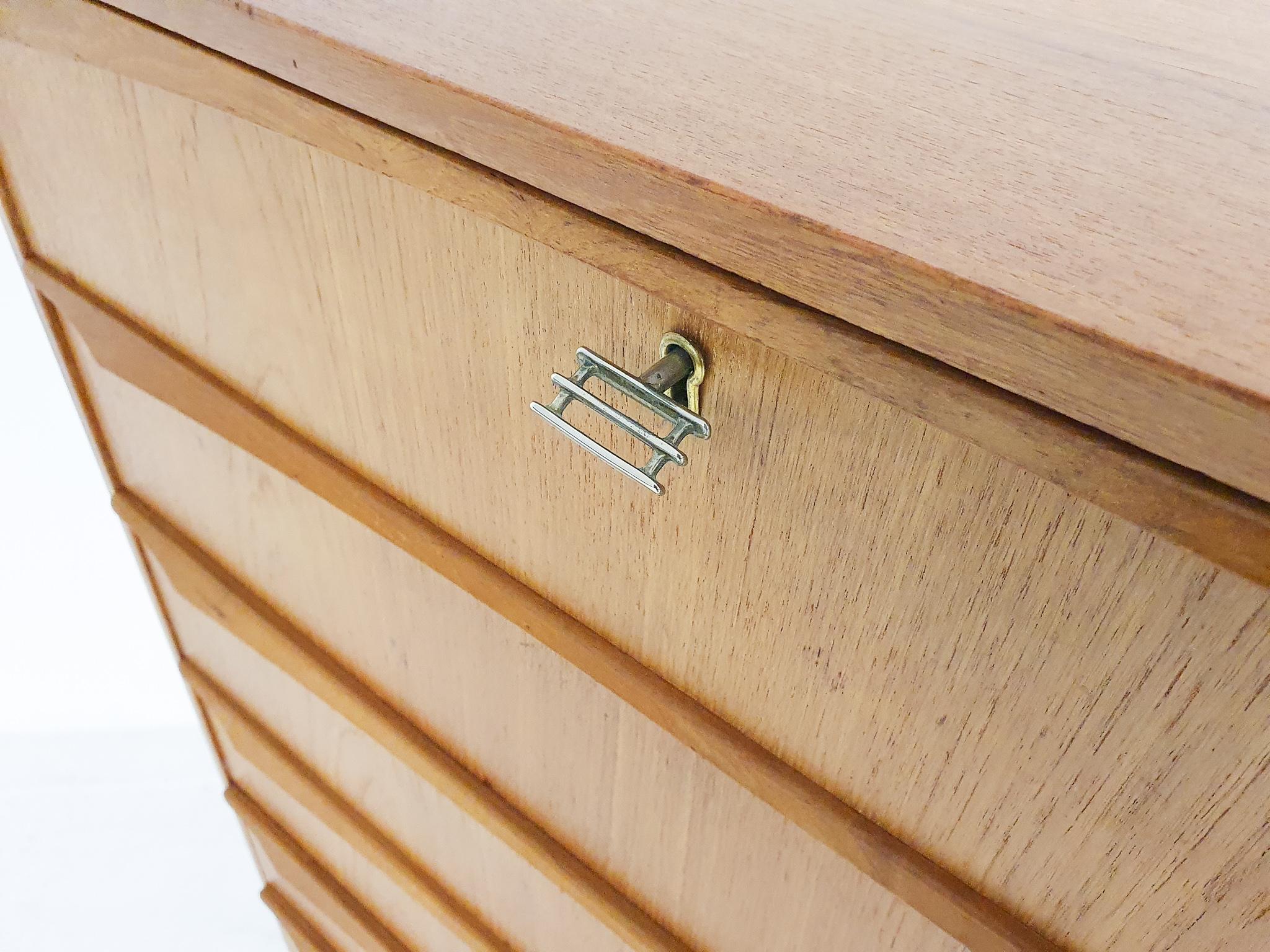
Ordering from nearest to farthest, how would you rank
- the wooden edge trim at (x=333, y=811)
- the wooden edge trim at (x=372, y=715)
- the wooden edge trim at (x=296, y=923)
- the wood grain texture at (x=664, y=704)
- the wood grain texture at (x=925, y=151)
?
the wood grain texture at (x=925, y=151) < the wood grain texture at (x=664, y=704) < the wooden edge trim at (x=372, y=715) < the wooden edge trim at (x=333, y=811) < the wooden edge trim at (x=296, y=923)

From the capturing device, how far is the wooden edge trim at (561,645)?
1.09ft

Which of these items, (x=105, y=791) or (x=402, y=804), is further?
(x=105, y=791)

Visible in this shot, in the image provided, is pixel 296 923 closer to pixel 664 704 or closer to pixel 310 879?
pixel 310 879

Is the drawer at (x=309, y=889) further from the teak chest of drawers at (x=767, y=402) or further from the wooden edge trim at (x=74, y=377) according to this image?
the teak chest of drawers at (x=767, y=402)

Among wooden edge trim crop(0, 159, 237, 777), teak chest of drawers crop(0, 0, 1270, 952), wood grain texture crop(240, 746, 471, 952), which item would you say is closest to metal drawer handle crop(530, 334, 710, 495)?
teak chest of drawers crop(0, 0, 1270, 952)

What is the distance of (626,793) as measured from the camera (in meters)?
0.45

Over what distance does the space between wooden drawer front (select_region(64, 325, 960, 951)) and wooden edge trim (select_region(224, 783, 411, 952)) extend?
0.27m

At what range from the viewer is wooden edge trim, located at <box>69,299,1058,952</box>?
1.09 ft

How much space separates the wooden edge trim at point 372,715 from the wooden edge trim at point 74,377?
3cm

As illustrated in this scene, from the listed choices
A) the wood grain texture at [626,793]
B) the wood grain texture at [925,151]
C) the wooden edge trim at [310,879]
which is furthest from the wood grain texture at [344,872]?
the wood grain texture at [925,151]

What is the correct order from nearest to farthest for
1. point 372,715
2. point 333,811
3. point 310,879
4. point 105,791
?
point 372,715
point 333,811
point 310,879
point 105,791

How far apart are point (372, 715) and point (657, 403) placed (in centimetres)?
40

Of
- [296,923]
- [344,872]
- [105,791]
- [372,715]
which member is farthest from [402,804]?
[105,791]

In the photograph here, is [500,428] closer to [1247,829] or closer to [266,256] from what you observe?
[266,256]
